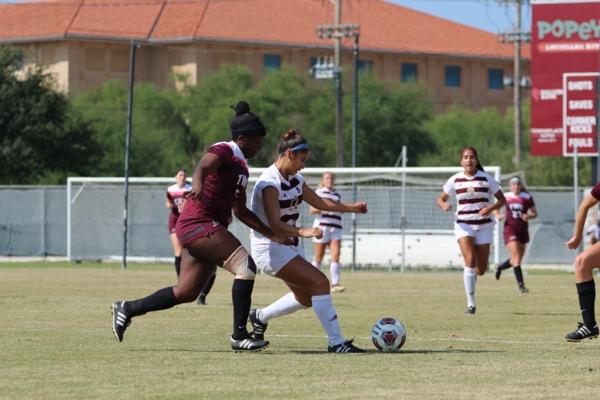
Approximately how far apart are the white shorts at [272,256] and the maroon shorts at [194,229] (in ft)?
1.30

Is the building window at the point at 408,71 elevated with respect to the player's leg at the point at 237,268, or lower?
elevated

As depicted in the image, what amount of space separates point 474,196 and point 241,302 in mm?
6985

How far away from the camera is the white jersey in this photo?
1794 centimetres

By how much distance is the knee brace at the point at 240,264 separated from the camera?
38.2 ft

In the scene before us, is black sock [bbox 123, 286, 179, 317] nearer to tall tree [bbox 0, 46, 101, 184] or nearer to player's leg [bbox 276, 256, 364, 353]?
player's leg [bbox 276, 256, 364, 353]

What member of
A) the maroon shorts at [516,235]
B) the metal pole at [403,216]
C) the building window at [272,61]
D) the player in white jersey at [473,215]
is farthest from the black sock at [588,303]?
the building window at [272,61]

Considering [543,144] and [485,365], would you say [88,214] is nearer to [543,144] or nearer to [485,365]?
[543,144]

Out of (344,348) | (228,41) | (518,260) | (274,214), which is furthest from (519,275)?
(228,41)

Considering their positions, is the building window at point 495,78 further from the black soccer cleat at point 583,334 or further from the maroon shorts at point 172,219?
the black soccer cleat at point 583,334

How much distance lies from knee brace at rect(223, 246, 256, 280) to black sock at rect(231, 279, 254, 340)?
63 mm

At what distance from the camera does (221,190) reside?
11.7 m

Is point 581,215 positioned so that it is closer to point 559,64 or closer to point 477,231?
point 477,231

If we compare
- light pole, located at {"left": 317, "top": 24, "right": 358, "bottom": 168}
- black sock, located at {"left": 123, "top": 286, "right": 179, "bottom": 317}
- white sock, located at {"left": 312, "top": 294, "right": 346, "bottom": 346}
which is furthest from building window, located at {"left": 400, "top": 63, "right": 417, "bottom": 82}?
white sock, located at {"left": 312, "top": 294, "right": 346, "bottom": 346}

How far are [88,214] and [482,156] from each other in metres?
35.5
